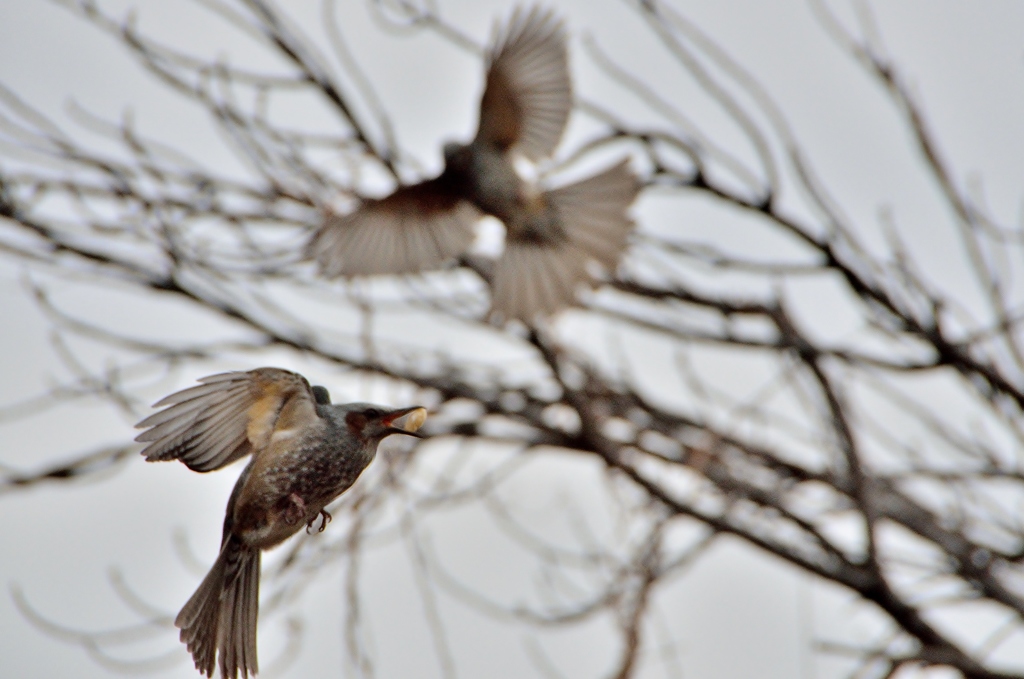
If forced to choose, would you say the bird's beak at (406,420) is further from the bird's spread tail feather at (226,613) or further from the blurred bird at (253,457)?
the bird's spread tail feather at (226,613)

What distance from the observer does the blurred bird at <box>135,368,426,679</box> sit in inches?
65.0

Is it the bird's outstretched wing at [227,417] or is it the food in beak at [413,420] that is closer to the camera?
the food in beak at [413,420]

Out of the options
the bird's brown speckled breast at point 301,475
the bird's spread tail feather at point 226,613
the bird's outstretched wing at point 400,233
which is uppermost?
the bird's outstretched wing at point 400,233

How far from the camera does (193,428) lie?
172cm

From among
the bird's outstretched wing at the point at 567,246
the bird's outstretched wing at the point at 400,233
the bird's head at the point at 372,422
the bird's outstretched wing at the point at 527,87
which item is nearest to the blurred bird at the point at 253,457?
the bird's head at the point at 372,422

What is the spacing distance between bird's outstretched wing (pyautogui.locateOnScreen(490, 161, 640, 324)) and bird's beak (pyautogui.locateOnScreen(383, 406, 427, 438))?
2.59 m

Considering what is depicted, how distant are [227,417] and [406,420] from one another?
0.34 meters

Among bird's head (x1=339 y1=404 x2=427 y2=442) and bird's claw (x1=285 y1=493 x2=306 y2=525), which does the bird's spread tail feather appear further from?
bird's head (x1=339 y1=404 x2=427 y2=442)

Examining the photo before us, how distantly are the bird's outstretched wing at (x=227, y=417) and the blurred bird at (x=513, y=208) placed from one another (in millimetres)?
2429

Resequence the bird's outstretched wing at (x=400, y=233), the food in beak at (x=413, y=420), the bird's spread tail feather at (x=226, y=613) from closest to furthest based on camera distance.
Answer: the food in beak at (x=413, y=420)
the bird's spread tail feather at (x=226, y=613)
the bird's outstretched wing at (x=400, y=233)

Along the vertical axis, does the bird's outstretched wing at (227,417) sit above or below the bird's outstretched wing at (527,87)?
below

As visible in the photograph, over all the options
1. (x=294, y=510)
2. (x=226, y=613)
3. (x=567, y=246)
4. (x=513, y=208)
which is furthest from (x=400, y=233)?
(x=294, y=510)

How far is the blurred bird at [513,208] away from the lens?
172 inches

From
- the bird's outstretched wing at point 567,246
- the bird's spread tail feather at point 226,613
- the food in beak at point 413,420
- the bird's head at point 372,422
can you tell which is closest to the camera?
the food in beak at point 413,420
